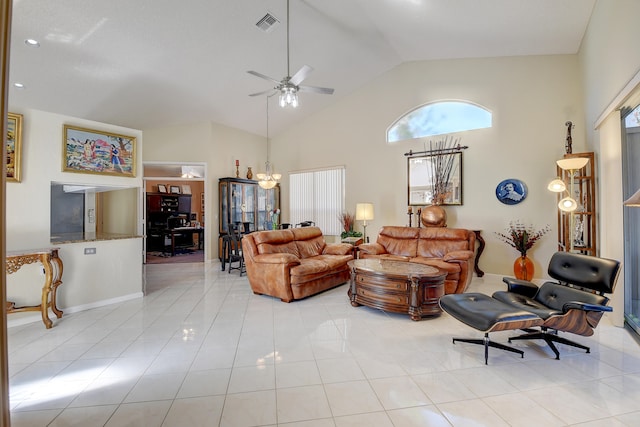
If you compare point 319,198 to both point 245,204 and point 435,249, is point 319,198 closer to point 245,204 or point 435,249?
point 245,204

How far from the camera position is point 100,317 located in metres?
3.47

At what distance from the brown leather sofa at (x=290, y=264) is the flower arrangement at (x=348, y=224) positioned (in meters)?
1.26

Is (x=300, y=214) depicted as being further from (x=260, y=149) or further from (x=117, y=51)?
(x=117, y=51)

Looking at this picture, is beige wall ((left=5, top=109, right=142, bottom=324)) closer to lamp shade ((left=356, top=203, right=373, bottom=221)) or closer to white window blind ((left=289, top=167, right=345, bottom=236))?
lamp shade ((left=356, top=203, right=373, bottom=221))

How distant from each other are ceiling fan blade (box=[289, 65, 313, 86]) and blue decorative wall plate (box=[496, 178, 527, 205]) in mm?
3959

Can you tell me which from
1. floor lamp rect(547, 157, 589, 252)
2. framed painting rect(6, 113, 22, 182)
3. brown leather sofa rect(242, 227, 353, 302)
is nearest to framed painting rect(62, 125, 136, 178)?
framed painting rect(6, 113, 22, 182)

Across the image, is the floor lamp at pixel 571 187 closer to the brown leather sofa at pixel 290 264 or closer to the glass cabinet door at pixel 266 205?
the brown leather sofa at pixel 290 264

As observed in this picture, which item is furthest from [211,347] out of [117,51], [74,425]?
[117,51]

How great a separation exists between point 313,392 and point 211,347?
1175 millimetres

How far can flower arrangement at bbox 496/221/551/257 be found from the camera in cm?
471

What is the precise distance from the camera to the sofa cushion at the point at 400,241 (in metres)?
5.11

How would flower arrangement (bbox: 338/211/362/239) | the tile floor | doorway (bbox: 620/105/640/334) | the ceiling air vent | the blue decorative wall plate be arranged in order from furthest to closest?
flower arrangement (bbox: 338/211/362/239) → the blue decorative wall plate → the ceiling air vent → doorway (bbox: 620/105/640/334) → the tile floor

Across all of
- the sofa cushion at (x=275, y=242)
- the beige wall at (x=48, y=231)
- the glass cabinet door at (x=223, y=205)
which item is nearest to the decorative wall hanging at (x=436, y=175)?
the sofa cushion at (x=275, y=242)

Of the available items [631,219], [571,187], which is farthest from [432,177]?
[631,219]
